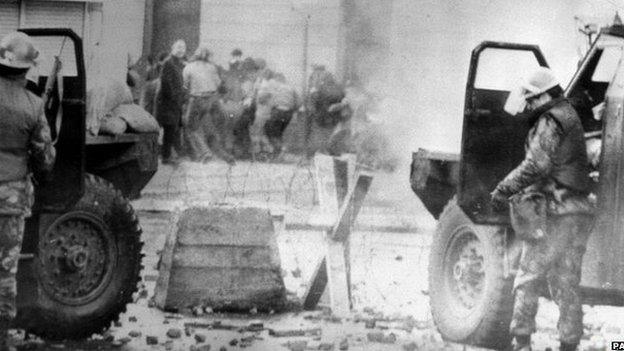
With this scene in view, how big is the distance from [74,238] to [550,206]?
2.93m

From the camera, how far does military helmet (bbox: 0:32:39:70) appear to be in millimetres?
7941

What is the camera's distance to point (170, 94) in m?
21.6

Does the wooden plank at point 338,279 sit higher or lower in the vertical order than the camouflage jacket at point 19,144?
lower

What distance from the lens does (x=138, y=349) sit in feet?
28.0

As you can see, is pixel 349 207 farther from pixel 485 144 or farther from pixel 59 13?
pixel 59 13

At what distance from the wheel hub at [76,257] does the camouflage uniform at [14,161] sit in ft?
1.87

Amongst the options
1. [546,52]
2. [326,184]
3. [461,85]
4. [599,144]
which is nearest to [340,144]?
[461,85]

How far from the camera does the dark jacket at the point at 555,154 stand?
8305mm

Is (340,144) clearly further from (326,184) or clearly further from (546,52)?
(326,184)

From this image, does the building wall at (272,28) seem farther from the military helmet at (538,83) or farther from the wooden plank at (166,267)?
the military helmet at (538,83)

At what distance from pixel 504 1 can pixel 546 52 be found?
1.79 metres

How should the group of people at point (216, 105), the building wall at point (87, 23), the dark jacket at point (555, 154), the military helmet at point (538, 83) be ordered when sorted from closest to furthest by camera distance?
the dark jacket at point (555, 154)
the military helmet at point (538, 83)
the building wall at point (87, 23)
the group of people at point (216, 105)

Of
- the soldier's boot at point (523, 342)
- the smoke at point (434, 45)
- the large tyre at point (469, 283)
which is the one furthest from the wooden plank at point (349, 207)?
the smoke at point (434, 45)

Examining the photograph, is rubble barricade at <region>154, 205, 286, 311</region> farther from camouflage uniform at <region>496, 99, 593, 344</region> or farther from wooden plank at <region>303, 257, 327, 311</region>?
camouflage uniform at <region>496, 99, 593, 344</region>
